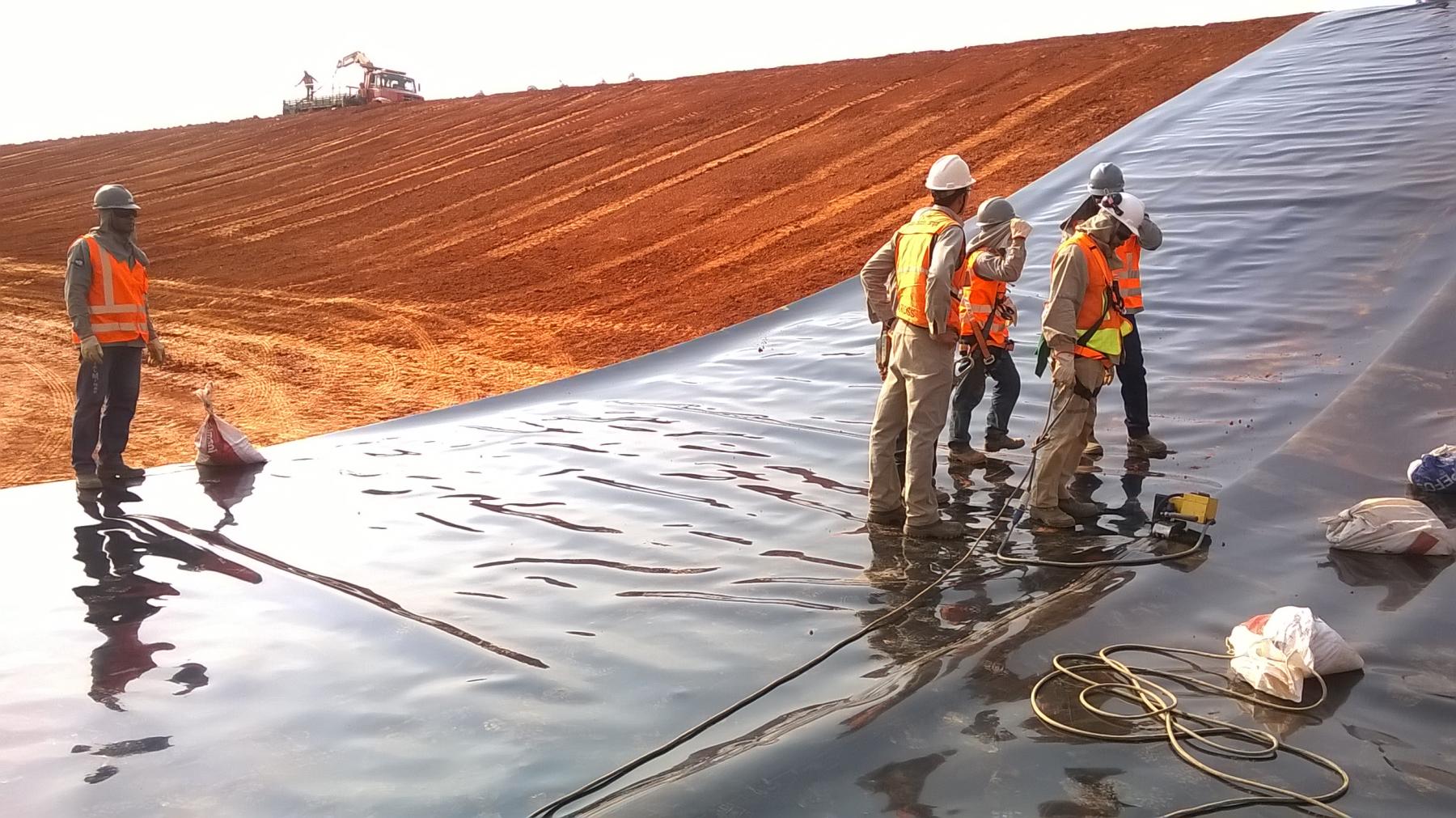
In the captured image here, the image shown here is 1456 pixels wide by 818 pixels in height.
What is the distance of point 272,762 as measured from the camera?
3359 millimetres

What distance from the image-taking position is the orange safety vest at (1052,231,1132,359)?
5.10 metres

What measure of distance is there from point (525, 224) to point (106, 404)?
1201 centimetres

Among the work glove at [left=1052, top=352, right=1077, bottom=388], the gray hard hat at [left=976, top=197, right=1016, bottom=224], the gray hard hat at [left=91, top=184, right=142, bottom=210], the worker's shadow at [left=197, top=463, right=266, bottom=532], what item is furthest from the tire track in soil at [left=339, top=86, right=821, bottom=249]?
the work glove at [left=1052, top=352, right=1077, bottom=388]

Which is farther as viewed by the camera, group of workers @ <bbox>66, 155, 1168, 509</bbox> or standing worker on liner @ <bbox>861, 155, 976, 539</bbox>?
group of workers @ <bbox>66, 155, 1168, 509</bbox>

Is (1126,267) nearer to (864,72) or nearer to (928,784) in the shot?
(928,784)

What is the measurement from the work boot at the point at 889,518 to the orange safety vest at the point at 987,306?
1208mm

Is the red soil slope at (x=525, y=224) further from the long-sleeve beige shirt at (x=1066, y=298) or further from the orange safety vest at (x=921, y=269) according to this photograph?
the long-sleeve beige shirt at (x=1066, y=298)

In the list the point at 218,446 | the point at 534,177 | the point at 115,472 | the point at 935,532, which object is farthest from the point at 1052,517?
the point at 534,177

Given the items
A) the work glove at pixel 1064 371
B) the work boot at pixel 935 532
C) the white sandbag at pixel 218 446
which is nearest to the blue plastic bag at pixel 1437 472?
the work glove at pixel 1064 371

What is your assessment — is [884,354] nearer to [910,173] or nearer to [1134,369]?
[1134,369]

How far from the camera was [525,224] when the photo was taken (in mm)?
18297

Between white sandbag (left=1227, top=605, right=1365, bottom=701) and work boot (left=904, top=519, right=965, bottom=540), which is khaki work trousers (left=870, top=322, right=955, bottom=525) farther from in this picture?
white sandbag (left=1227, top=605, right=1365, bottom=701)

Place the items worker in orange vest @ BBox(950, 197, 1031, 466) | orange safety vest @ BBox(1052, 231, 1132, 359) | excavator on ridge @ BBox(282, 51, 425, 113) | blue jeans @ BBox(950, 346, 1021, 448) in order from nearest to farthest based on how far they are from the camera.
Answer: orange safety vest @ BBox(1052, 231, 1132, 359)
worker in orange vest @ BBox(950, 197, 1031, 466)
blue jeans @ BBox(950, 346, 1021, 448)
excavator on ridge @ BBox(282, 51, 425, 113)

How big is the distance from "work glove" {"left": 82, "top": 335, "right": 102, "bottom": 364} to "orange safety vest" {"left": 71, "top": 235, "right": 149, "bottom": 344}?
0.06 m
